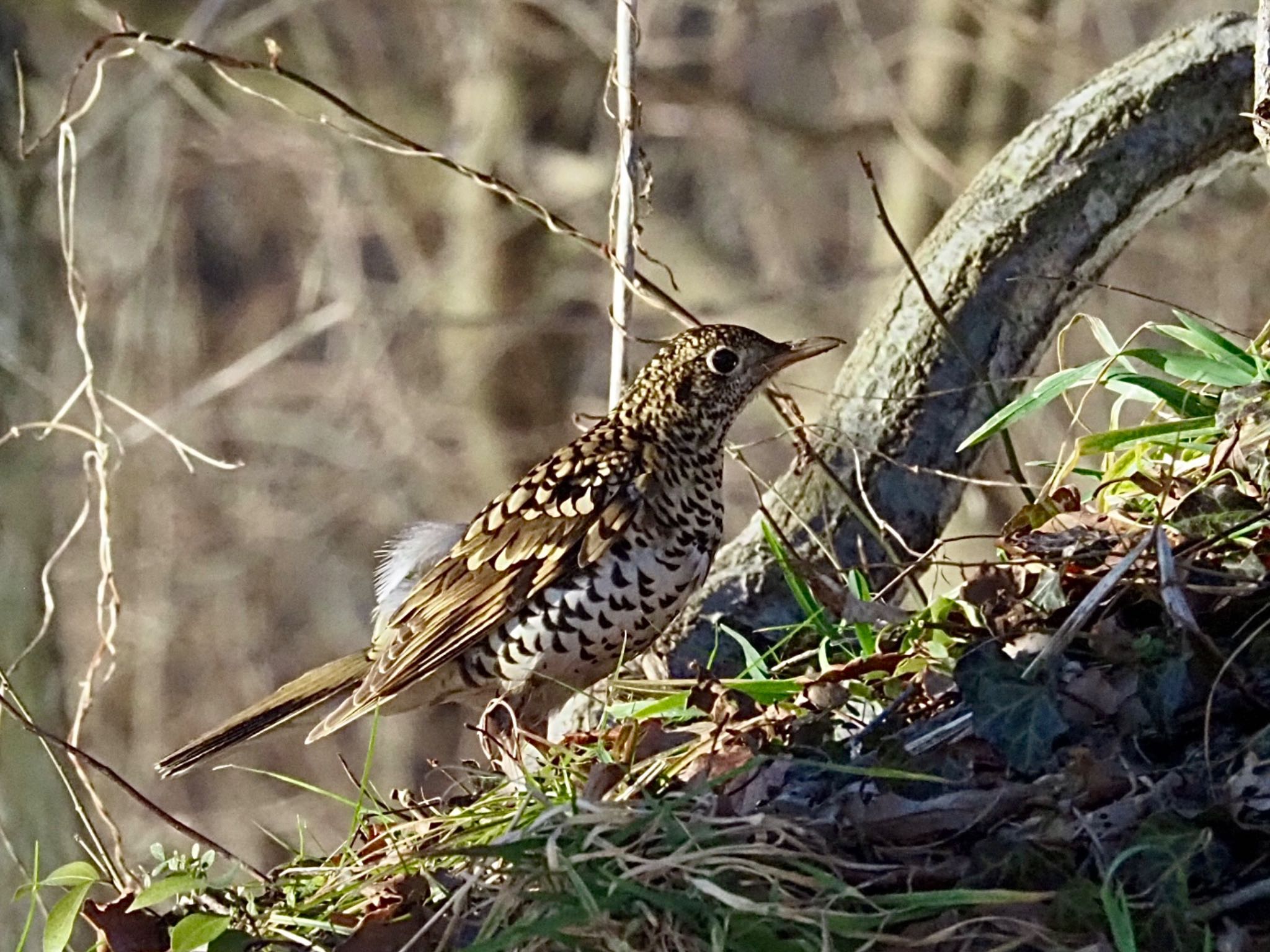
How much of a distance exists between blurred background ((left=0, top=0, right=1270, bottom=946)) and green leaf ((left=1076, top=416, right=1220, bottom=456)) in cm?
259

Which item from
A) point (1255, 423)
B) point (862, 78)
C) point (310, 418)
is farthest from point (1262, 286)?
point (1255, 423)

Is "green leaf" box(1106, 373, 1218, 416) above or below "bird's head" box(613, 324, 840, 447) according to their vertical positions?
below

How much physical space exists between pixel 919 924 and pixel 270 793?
840cm

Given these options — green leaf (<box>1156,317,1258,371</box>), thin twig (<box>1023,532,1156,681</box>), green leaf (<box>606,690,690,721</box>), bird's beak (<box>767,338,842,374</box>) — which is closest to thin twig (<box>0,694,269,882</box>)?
green leaf (<box>606,690,690,721</box>)

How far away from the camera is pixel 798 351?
298 cm

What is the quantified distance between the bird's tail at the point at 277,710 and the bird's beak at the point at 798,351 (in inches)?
36.8

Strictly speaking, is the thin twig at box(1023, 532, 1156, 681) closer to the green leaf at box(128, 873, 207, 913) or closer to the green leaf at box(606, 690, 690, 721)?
the green leaf at box(606, 690, 690, 721)

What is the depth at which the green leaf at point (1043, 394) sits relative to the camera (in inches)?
88.0

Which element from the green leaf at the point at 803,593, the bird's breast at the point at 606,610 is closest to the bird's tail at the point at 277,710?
the bird's breast at the point at 606,610

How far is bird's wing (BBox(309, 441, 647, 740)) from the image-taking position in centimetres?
278

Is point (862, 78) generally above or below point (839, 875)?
above

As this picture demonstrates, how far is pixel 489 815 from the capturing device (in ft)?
6.58

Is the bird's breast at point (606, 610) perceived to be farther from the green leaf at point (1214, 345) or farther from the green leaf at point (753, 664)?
the green leaf at point (1214, 345)

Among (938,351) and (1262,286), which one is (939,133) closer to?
(1262,286)
